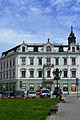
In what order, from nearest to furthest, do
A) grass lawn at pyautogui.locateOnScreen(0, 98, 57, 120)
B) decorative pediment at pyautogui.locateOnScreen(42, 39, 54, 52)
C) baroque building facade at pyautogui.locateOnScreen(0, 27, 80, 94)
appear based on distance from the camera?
grass lawn at pyautogui.locateOnScreen(0, 98, 57, 120)
baroque building facade at pyautogui.locateOnScreen(0, 27, 80, 94)
decorative pediment at pyautogui.locateOnScreen(42, 39, 54, 52)

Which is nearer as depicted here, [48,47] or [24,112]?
[24,112]

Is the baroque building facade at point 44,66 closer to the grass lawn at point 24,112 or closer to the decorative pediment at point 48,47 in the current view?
the decorative pediment at point 48,47

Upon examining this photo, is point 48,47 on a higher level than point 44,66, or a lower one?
higher

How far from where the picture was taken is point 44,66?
265ft

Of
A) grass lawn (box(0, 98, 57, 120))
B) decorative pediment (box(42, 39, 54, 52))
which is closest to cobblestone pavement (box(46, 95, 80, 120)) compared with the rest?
grass lawn (box(0, 98, 57, 120))

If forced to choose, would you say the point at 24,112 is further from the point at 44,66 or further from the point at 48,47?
the point at 48,47

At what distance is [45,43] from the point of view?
83.8 metres

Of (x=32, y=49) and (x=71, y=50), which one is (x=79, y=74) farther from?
(x=32, y=49)

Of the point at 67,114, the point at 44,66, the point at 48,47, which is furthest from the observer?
the point at 48,47

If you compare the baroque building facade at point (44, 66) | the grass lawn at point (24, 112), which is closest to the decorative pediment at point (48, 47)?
the baroque building facade at point (44, 66)

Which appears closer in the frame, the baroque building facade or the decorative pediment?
the baroque building facade

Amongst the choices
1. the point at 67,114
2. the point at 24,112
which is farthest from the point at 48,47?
the point at 67,114

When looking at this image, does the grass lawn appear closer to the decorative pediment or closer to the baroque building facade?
the baroque building facade

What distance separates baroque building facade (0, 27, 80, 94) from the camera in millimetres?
80938
